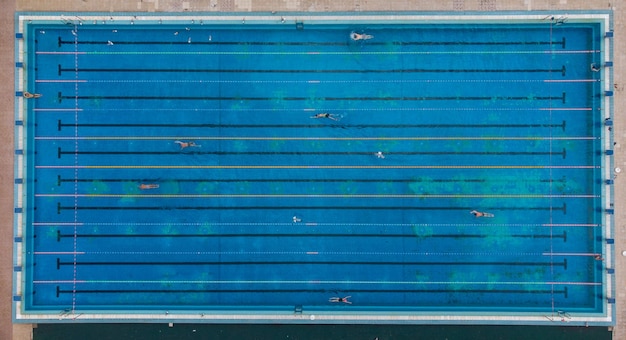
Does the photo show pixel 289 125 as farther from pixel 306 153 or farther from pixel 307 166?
pixel 307 166

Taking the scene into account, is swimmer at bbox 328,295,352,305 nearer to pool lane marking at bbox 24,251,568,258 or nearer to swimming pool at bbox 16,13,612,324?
swimming pool at bbox 16,13,612,324

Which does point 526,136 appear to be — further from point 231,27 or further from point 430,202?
point 231,27

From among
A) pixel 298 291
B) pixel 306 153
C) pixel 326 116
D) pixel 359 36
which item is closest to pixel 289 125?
pixel 306 153

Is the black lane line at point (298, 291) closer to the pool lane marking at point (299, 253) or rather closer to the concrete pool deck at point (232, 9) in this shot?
the pool lane marking at point (299, 253)

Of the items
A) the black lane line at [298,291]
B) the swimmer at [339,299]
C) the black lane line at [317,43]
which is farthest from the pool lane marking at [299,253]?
the black lane line at [317,43]

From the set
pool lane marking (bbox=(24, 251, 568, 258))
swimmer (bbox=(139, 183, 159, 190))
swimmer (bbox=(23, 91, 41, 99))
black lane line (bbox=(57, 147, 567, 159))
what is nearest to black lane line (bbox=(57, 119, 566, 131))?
black lane line (bbox=(57, 147, 567, 159))

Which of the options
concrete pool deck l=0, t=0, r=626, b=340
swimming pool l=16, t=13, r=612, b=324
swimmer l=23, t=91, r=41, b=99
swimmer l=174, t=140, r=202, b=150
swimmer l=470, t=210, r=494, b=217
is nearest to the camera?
swimmer l=470, t=210, r=494, b=217

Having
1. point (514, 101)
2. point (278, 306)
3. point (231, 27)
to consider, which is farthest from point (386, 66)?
point (278, 306)
